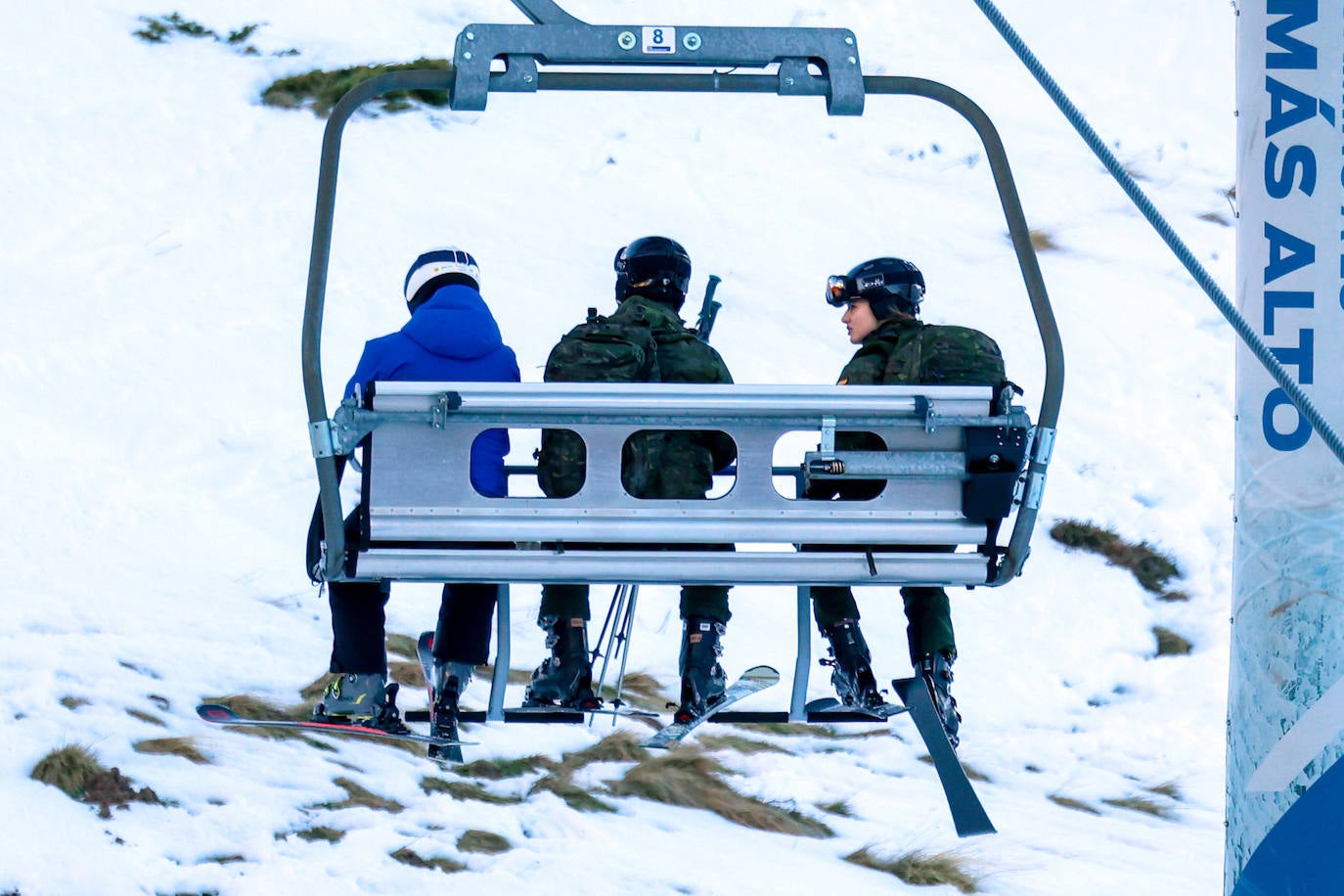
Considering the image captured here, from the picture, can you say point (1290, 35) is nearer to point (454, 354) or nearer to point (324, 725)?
A: point (454, 354)

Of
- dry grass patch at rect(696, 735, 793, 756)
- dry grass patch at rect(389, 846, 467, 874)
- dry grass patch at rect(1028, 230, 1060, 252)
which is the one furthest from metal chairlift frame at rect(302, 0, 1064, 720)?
dry grass patch at rect(1028, 230, 1060, 252)

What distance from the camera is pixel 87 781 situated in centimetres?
700

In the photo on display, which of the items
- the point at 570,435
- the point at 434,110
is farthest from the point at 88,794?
the point at 434,110

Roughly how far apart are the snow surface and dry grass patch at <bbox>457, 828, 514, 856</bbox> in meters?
0.03

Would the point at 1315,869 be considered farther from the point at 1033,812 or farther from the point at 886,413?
the point at 1033,812

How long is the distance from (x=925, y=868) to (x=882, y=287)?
330cm

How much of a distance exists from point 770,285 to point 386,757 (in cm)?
457

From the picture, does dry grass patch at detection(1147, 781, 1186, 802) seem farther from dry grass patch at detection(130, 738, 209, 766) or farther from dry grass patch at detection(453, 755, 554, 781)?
dry grass patch at detection(130, 738, 209, 766)

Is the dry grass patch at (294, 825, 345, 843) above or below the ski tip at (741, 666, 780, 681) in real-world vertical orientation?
below

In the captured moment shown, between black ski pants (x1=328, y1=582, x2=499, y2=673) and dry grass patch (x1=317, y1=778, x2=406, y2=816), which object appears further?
dry grass patch (x1=317, y1=778, x2=406, y2=816)

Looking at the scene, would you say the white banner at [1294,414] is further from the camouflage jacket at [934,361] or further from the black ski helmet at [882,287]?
the black ski helmet at [882,287]

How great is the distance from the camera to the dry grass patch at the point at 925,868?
752cm

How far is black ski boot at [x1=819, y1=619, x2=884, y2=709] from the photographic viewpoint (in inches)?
207

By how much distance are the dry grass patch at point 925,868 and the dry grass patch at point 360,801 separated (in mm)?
1962
